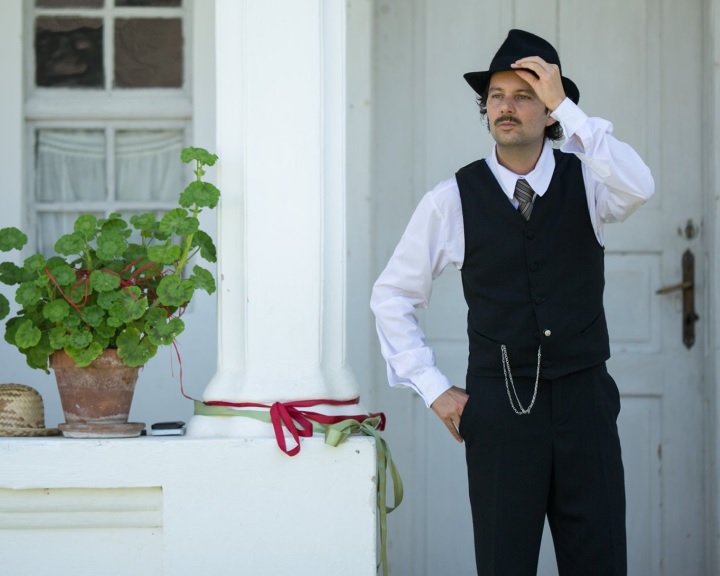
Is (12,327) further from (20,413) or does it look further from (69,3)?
(69,3)

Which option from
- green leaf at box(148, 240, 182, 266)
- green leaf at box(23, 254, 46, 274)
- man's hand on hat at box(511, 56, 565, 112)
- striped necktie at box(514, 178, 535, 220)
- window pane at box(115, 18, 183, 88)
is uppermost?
window pane at box(115, 18, 183, 88)

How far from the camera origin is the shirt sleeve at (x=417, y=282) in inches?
119

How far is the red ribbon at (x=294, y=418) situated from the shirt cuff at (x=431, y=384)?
310mm

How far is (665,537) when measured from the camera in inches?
166

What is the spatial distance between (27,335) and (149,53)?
1473mm

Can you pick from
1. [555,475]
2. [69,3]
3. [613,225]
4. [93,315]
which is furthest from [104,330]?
[613,225]

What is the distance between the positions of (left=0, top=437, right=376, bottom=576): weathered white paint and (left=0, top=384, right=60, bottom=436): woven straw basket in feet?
0.31

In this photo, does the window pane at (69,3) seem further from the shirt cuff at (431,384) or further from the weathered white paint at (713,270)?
the weathered white paint at (713,270)

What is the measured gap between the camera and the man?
2824 mm

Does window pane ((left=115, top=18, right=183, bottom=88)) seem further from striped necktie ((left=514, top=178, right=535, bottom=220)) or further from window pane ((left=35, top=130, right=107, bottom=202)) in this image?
striped necktie ((left=514, top=178, right=535, bottom=220))

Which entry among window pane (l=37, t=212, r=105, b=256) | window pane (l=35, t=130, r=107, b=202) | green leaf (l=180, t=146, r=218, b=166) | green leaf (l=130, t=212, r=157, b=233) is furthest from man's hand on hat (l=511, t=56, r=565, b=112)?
window pane (l=37, t=212, r=105, b=256)

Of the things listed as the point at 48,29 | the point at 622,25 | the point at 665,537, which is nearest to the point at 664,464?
the point at 665,537

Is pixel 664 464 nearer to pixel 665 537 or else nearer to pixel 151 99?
pixel 665 537

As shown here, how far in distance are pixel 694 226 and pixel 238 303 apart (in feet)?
5.96
